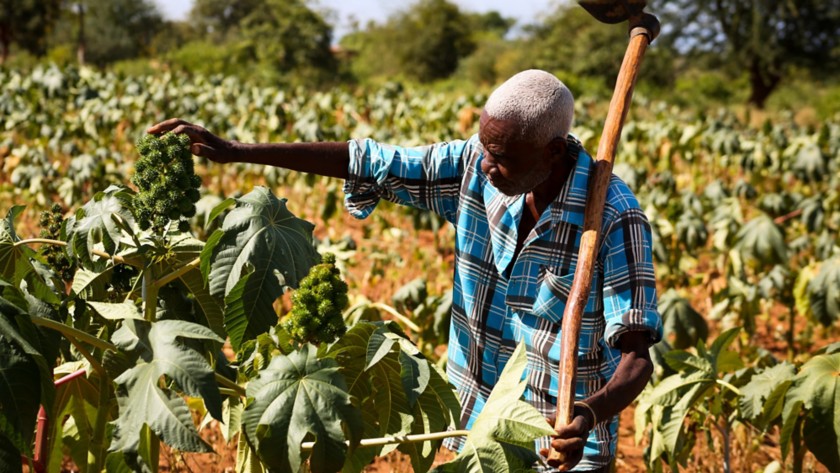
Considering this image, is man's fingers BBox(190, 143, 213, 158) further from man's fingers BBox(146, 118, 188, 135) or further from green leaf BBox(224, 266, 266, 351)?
green leaf BBox(224, 266, 266, 351)

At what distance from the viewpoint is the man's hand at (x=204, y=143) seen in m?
1.97

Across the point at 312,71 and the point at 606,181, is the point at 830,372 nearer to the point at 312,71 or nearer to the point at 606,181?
the point at 606,181

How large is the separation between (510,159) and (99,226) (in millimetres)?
839

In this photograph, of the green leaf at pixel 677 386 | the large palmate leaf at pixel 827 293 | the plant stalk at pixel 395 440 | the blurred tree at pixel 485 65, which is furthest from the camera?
the blurred tree at pixel 485 65

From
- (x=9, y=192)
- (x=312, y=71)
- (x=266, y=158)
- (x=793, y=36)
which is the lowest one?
(x=9, y=192)

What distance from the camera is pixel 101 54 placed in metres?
45.4

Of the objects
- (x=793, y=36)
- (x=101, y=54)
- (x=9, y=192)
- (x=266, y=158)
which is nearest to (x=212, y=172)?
(x=9, y=192)

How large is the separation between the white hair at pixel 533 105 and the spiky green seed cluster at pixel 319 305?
49cm

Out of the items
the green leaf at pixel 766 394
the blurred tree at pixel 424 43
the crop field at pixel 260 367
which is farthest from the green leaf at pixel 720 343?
the blurred tree at pixel 424 43

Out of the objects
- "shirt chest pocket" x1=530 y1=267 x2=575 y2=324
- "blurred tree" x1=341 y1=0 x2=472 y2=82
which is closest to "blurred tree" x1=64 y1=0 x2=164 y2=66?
"blurred tree" x1=341 y1=0 x2=472 y2=82

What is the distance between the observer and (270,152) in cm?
211

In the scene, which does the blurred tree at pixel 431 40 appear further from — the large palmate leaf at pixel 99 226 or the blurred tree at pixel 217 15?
the large palmate leaf at pixel 99 226

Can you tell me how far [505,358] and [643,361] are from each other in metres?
0.46

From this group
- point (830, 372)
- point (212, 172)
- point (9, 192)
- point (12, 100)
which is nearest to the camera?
point (830, 372)
